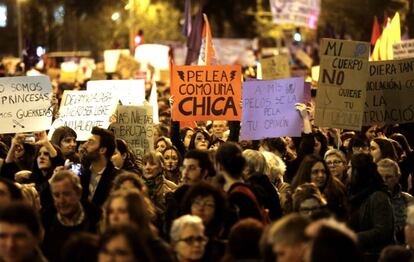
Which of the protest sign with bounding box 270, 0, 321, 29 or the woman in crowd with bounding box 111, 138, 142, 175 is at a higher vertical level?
the protest sign with bounding box 270, 0, 321, 29

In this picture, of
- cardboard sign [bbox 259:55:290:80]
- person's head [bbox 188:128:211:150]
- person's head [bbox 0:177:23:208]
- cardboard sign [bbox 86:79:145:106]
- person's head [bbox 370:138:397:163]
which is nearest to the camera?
person's head [bbox 0:177:23:208]

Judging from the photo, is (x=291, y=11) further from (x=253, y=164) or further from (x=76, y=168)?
(x=253, y=164)

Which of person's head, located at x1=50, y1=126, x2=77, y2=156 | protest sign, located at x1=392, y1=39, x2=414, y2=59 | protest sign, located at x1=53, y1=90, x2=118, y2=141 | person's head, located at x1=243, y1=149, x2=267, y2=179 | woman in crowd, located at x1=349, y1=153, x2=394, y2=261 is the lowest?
woman in crowd, located at x1=349, y1=153, x2=394, y2=261

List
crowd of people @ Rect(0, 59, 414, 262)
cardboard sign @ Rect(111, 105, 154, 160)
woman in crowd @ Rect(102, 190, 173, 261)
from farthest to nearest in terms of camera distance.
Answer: cardboard sign @ Rect(111, 105, 154, 160)
woman in crowd @ Rect(102, 190, 173, 261)
crowd of people @ Rect(0, 59, 414, 262)

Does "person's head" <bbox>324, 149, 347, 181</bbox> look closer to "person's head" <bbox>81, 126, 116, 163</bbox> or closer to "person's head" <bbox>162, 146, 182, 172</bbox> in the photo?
"person's head" <bbox>162, 146, 182, 172</bbox>

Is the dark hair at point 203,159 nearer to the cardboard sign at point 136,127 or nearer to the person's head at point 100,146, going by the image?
the person's head at point 100,146

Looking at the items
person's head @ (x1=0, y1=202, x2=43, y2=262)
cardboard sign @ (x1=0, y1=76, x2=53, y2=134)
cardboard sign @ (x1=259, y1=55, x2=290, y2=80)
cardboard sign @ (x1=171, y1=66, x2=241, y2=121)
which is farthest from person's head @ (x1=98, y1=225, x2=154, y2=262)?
cardboard sign @ (x1=259, y1=55, x2=290, y2=80)

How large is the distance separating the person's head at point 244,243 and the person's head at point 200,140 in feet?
20.1

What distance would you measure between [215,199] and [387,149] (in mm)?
3990

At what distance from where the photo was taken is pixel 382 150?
12875 mm

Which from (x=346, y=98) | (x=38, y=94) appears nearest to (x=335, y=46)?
(x=346, y=98)

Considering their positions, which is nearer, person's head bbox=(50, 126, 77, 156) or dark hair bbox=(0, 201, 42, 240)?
dark hair bbox=(0, 201, 42, 240)

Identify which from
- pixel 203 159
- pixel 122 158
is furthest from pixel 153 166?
pixel 203 159

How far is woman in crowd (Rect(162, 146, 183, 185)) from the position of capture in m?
13.3
